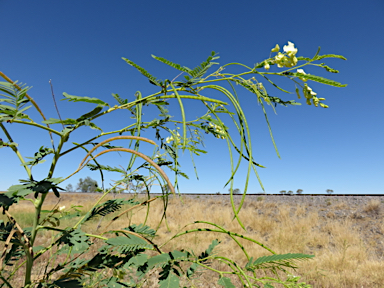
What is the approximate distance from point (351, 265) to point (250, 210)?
263 cm

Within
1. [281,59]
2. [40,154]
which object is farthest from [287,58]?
[40,154]

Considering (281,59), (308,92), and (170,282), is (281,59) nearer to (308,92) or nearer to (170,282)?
(308,92)

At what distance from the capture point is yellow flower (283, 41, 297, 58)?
1.20 feet

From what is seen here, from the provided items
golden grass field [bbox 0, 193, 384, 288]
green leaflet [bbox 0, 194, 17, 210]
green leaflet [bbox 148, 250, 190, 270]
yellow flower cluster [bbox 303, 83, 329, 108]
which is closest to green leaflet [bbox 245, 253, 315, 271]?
green leaflet [bbox 148, 250, 190, 270]

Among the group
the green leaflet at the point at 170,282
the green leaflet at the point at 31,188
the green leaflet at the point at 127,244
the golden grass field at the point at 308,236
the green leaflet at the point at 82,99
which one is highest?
the green leaflet at the point at 82,99

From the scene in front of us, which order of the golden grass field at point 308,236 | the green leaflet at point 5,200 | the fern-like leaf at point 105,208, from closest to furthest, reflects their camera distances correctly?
1. the green leaflet at point 5,200
2. the fern-like leaf at point 105,208
3. the golden grass field at point 308,236

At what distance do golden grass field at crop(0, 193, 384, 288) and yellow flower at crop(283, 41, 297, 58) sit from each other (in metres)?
1.53

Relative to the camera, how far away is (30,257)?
37 cm

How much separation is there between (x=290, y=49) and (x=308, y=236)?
137 inches

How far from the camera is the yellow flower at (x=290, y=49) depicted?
366 millimetres

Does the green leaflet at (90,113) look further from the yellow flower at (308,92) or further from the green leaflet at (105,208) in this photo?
the yellow flower at (308,92)

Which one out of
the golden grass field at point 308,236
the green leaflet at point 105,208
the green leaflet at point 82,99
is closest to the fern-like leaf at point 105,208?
the green leaflet at point 105,208

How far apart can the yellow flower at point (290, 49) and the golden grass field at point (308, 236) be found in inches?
60.2

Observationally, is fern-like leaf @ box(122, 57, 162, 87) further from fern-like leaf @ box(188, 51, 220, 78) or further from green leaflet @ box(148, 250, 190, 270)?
green leaflet @ box(148, 250, 190, 270)
